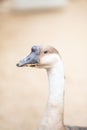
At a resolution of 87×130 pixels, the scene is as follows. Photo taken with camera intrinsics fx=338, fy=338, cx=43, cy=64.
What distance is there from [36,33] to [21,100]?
0.35m

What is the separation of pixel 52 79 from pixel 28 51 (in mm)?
325

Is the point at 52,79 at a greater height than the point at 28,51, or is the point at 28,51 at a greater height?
the point at 28,51

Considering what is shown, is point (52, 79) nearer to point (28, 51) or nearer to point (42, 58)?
point (42, 58)

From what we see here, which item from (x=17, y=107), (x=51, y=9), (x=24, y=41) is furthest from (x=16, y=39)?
(x=17, y=107)

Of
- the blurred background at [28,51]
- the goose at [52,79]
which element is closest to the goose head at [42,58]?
the goose at [52,79]

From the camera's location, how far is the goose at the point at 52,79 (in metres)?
1.39

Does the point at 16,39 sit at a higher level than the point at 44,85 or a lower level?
higher

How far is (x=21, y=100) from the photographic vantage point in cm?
168

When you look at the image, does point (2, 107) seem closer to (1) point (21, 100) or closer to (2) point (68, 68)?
(1) point (21, 100)

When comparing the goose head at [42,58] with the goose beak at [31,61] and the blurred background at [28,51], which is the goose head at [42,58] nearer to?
the goose beak at [31,61]

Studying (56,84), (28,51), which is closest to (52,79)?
(56,84)

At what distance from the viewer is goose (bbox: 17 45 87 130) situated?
139 cm

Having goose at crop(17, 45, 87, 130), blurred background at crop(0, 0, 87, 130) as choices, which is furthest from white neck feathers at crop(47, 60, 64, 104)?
blurred background at crop(0, 0, 87, 130)

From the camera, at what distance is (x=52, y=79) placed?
56.1 inches
